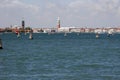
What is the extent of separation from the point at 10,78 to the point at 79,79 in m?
5.75

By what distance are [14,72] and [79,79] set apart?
785cm

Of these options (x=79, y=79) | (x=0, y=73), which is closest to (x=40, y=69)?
(x=0, y=73)

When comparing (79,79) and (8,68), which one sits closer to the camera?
(79,79)

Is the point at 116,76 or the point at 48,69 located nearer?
the point at 116,76

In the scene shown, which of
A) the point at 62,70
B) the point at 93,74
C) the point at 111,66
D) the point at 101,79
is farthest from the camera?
the point at 111,66

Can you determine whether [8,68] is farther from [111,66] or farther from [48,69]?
[111,66]

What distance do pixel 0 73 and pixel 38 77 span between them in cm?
477

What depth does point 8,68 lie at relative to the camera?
175 ft

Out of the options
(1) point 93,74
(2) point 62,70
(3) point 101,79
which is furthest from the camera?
(2) point 62,70

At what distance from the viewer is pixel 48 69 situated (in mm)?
52094

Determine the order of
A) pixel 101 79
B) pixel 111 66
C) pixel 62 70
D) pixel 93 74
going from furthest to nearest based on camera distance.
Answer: pixel 111 66, pixel 62 70, pixel 93 74, pixel 101 79

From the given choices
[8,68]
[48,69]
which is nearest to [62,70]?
[48,69]

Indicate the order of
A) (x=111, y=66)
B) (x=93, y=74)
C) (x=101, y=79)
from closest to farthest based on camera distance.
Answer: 1. (x=101, y=79)
2. (x=93, y=74)
3. (x=111, y=66)

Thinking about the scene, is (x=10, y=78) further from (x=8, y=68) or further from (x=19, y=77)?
(x=8, y=68)
